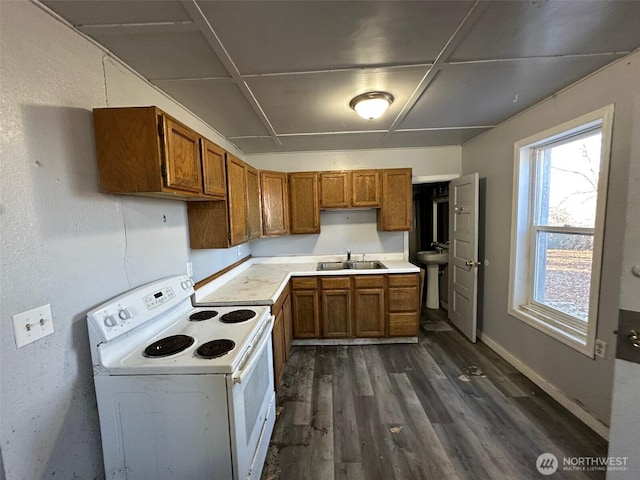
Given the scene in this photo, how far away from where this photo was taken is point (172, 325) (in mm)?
1694

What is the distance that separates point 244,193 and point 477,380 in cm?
269

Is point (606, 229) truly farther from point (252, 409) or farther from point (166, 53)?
point (166, 53)

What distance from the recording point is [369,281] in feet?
9.95

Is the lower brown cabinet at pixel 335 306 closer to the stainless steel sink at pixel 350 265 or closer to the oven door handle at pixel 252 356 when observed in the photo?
the stainless steel sink at pixel 350 265

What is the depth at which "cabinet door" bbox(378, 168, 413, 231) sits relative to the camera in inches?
130

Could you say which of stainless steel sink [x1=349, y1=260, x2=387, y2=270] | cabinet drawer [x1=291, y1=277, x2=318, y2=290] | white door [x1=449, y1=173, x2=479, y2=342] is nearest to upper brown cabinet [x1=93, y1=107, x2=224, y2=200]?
cabinet drawer [x1=291, y1=277, x2=318, y2=290]

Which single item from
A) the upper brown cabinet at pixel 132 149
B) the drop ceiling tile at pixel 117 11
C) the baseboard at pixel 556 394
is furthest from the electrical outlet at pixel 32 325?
the baseboard at pixel 556 394

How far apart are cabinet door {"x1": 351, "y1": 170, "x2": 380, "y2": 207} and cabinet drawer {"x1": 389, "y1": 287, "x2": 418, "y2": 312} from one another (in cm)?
109

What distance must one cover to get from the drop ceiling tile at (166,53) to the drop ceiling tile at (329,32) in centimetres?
14

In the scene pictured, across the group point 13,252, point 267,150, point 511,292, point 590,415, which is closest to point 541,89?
point 511,292

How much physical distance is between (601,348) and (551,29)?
6.33 ft

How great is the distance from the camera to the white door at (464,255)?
9.67 ft

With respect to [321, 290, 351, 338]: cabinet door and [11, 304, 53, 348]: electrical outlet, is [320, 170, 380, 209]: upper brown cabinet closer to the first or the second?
[321, 290, 351, 338]: cabinet door

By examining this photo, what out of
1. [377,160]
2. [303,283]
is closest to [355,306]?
[303,283]
